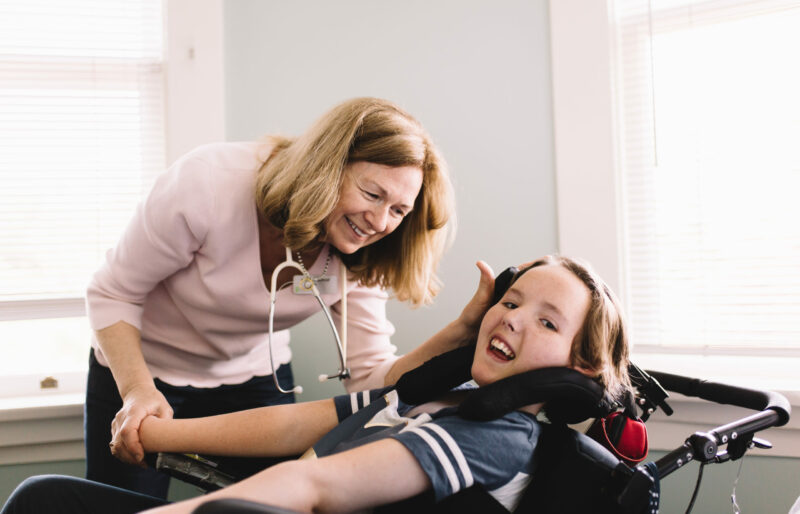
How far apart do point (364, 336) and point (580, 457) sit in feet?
2.23

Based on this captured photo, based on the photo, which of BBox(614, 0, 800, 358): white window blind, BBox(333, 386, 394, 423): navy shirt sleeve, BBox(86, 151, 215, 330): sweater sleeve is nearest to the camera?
BBox(333, 386, 394, 423): navy shirt sleeve

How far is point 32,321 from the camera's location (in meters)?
1.89

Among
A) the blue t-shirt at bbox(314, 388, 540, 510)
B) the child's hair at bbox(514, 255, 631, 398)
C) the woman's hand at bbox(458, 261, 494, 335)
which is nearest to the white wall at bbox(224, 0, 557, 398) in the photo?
the woman's hand at bbox(458, 261, 494, 335)

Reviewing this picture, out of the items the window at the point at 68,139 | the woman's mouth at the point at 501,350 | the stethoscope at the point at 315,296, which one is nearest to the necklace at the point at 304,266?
the stethoscope at the point at 315,296

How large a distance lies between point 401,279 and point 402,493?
628 mm

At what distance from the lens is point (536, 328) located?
0.99 metres

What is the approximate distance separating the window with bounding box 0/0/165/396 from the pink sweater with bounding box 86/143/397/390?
534mm

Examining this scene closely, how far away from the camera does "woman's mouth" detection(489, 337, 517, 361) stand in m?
1.00

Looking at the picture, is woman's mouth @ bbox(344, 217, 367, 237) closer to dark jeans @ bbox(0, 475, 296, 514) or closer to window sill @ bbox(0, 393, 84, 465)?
dark jeans @ bbox(0, 475, 296, 514)

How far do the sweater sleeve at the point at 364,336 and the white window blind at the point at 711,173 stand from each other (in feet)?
2.54

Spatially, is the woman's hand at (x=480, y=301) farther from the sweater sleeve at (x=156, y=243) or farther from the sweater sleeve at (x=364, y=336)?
the sweater sleeve at (x=156, y=243)

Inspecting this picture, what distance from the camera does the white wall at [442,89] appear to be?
176 centimetres

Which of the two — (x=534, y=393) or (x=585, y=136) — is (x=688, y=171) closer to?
(x=585, y=136)

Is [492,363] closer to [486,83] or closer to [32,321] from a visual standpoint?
[486,83]
